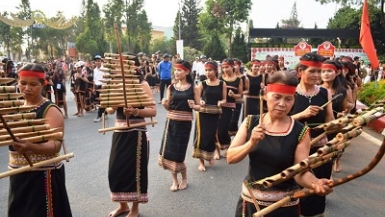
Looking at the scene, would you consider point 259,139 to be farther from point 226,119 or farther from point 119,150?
point 226,119

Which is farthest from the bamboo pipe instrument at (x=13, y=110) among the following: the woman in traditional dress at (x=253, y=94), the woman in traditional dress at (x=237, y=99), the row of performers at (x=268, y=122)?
the woman in traditional dress at (x=253, y=94)

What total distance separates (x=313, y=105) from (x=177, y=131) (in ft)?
7.07

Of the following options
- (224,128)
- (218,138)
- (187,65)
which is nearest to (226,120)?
(224,128)

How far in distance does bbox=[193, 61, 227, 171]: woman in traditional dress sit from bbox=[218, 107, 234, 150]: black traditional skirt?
2.31 feet

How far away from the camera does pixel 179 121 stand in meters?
5.25

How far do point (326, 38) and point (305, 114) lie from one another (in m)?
29.2

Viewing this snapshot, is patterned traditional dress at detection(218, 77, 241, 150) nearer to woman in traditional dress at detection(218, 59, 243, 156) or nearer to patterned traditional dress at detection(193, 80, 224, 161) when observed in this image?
woman in traditional dress at detection(218, 59, 243, 156)

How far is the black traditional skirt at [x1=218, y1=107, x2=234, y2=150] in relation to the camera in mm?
6988

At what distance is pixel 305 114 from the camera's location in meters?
3.51

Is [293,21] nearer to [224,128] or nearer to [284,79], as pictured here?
[224,128]

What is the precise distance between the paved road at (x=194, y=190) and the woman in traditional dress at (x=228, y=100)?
47 cm

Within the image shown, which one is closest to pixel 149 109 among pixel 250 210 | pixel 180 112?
pixel 180 112

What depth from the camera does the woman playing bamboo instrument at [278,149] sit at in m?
2.40

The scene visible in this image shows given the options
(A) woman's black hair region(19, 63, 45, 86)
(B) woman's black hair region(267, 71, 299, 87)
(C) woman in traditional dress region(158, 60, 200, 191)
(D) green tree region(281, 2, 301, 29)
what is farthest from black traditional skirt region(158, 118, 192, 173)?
(D) green tree region(281, 2, 301, 29)
